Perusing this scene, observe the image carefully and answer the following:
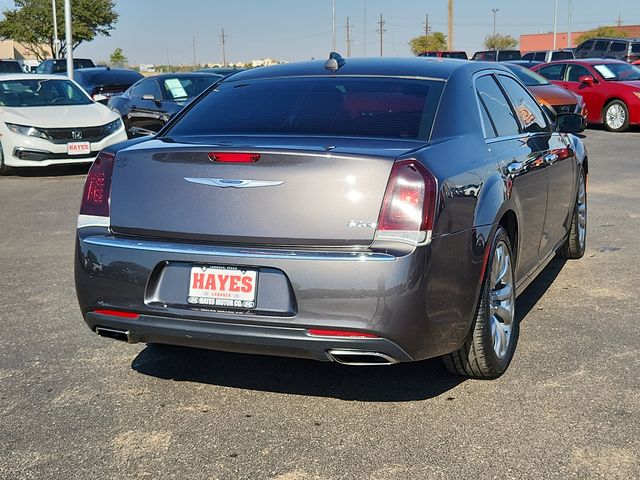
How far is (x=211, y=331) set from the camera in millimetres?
3551

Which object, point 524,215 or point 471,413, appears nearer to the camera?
point 471,413

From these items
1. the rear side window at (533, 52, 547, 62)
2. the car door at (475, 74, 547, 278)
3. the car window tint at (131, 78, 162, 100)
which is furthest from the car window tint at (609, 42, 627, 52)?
the car door at (475, 74, 547, 278)

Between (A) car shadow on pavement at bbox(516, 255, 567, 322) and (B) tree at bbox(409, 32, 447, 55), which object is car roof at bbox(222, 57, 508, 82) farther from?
(B) tree at bbox(409, 32, 447, 55)

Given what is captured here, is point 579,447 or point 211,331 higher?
point 211,331

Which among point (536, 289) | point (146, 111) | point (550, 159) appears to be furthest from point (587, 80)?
point (550, 159)

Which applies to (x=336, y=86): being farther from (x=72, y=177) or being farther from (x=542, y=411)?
(x=72, y=177)

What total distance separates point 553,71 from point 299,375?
58.6 ft

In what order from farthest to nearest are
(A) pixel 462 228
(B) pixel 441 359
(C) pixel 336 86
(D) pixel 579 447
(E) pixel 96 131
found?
(E) pixel 96 131 → (C) pixel 336 86 → (B) pixel 441 359 → (A) pixel 462 228 → (D) pixel 579 447

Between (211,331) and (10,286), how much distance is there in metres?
3.05

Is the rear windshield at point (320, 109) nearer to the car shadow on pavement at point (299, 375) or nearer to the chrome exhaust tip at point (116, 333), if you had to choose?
the chrome exhaust tip at point (116, 333)

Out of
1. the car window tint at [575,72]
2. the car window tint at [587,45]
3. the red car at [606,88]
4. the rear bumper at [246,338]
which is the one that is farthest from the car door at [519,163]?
the car window tint at [587,45]

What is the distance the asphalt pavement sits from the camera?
3.25 meters

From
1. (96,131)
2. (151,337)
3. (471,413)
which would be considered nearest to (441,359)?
(471,413)

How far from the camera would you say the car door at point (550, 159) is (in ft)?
17.1
